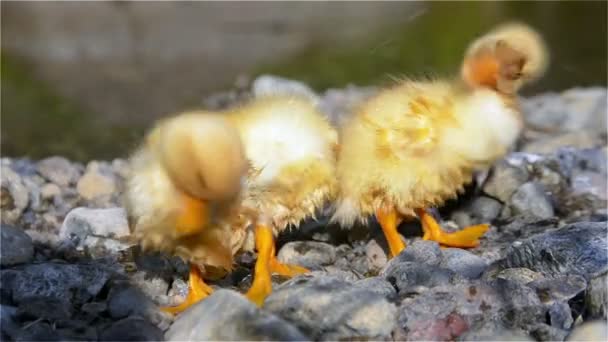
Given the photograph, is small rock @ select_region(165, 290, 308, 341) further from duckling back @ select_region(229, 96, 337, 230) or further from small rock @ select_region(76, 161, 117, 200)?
small rock @ select_region(76, 161, 117, 200)

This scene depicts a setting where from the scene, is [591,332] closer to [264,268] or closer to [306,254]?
[264,268]

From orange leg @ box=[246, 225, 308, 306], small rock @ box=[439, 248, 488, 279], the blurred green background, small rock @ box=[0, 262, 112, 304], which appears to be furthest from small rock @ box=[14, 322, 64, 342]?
the blurred green background

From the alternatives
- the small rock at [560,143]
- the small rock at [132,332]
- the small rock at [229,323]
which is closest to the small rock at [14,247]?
the small rock at [132,332]

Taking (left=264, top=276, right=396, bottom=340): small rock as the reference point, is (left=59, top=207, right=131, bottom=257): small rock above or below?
above

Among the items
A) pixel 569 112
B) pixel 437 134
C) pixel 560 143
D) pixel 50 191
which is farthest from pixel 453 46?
pixel 437 134

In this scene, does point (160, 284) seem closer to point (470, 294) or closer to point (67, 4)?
point (470, 294)

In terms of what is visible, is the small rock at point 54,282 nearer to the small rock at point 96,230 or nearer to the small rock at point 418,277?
the small rock at point 96,230

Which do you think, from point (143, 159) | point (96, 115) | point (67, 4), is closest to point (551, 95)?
point (96, 115)
